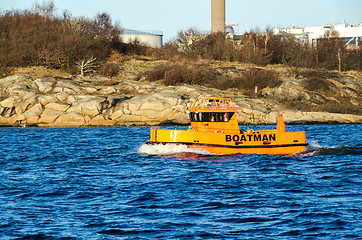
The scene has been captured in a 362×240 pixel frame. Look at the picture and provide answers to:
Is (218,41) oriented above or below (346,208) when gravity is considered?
above

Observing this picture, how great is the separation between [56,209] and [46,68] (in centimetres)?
4335

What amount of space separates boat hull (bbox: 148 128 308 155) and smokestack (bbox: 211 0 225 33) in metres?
55.8

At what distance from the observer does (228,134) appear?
2278 cm

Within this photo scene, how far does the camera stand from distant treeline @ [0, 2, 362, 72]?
55.4 metres

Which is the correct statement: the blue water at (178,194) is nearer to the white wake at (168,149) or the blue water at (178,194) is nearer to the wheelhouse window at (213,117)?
the white wake at (168,149)

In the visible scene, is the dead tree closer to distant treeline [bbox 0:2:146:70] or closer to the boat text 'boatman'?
distant treeline [bbox 0:2:146:70]

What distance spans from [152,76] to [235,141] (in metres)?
32.2

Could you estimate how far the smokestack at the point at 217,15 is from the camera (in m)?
77.0

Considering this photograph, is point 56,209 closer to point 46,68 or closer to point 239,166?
point 239,166

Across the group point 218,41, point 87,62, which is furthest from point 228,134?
point 218,41

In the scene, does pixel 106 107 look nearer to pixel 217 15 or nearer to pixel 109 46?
pixel 109 46

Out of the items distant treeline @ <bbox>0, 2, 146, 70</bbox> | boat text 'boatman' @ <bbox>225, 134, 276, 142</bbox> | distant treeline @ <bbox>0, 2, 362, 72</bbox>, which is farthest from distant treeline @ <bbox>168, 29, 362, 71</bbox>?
boat text 'boatman' @ <bbox>225, 134, 276, 142</bbox>

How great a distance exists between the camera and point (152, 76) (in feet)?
177

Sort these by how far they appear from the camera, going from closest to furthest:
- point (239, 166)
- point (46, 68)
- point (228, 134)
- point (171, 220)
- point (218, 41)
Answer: point (171, 220) < point (239, 166) < point (228, 134) < point (46, 68) < point (218, 41)
